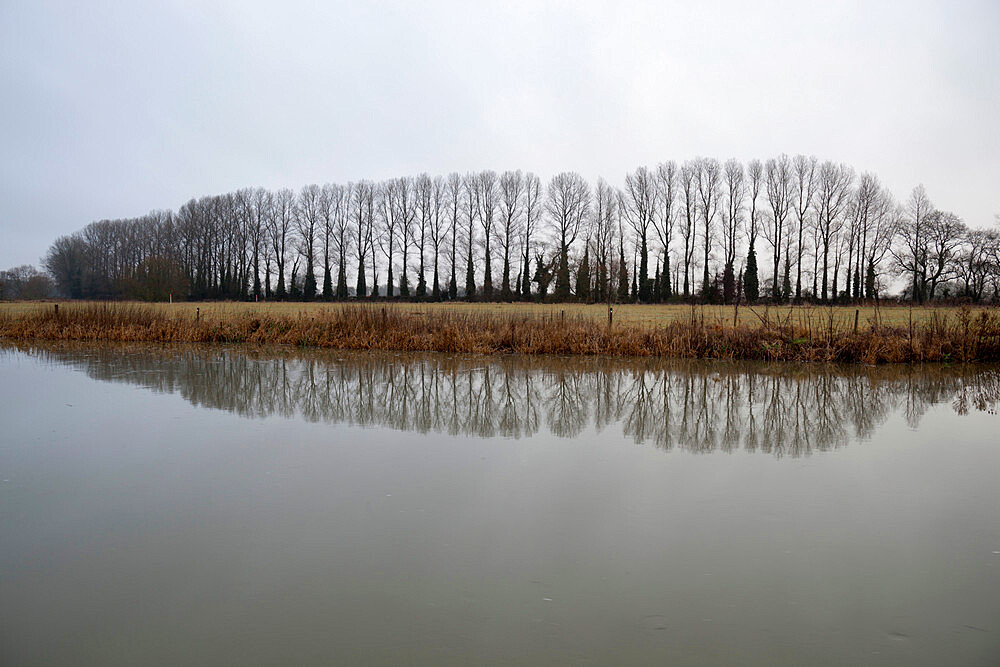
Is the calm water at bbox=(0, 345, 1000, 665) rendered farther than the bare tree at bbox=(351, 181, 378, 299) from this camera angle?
No

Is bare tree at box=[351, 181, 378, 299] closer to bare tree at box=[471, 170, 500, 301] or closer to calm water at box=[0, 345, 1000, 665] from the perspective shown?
bare tree at box=[471, 170, 500, 301]

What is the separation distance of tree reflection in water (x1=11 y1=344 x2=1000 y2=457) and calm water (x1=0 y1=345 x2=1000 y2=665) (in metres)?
0.12

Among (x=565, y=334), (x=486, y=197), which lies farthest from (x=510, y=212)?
(x=565, y=334)

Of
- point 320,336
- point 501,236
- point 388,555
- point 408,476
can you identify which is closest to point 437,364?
point 320,336

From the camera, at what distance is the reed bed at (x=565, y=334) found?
15.1m

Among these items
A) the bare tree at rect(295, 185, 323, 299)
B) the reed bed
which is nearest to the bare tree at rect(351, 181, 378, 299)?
the bare tree at rect(295, 185, 323, 299)

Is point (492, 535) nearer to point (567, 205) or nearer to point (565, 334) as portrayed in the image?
point (565, 334)

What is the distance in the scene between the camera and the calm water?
9.30 feet

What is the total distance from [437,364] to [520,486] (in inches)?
360

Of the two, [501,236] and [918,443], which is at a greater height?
[501,236]

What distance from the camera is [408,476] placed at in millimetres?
5223

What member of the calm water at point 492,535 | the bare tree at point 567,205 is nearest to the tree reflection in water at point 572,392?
the calm water at point 492,535

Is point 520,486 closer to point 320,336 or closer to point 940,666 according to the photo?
point 940,666

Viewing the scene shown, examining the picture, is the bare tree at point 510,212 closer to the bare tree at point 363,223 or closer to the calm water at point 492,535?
the bare tree at point 363,223
